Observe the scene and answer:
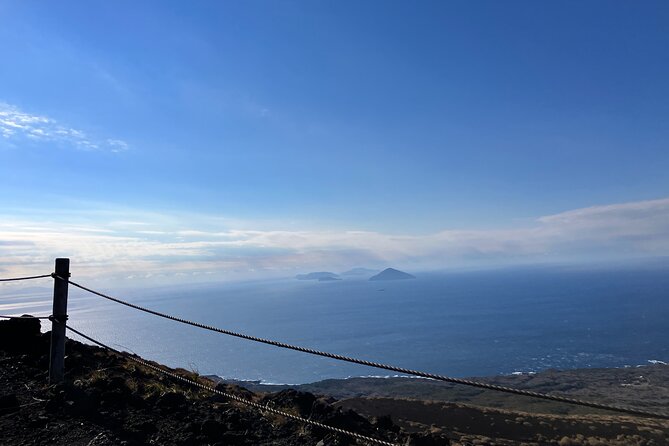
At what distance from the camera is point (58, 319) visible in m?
5.05

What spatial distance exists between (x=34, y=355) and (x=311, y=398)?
4.90 metres

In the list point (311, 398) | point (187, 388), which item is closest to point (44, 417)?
point (187, 388)

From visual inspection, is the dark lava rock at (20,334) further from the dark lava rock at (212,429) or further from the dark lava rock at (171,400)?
the dark lava rock at (212,429)

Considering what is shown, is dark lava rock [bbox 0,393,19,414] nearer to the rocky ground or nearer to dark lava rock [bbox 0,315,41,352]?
the rocky ground

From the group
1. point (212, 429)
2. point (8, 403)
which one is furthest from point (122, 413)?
point (8, 403)

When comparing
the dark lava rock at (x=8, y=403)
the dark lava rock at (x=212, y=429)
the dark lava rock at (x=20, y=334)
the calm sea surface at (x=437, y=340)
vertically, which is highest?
the dark lava rock at (x=20, y=334)

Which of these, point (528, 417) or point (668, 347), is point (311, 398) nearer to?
point (528, 417)

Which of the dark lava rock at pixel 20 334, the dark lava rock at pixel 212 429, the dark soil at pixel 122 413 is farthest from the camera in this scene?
the dark lava rock at pixel 20 334

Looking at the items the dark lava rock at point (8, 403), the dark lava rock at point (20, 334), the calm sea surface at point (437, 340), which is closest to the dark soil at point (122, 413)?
the dark lava rock at point (8, 403)

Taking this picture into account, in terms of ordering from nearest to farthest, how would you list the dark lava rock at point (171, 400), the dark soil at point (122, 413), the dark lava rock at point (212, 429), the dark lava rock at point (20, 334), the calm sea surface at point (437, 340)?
1. the dark soil at point (122, 413)
2. the dark lava rock at point (212, 429)
3. the dark lava rock at point (171, 400)
4. the dark lava rock at point (20, 334)
5. the calm sea surface at point (437, 340)

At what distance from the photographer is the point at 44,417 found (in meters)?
4.33

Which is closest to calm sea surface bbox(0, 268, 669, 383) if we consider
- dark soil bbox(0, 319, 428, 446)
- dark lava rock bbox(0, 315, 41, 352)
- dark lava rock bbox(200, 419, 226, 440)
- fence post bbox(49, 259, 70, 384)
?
dark lava rock bbox(0, 315, 41, 352)

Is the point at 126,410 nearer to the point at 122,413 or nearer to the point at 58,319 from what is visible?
the point at 122,413

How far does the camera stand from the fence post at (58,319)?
510 centimetres
